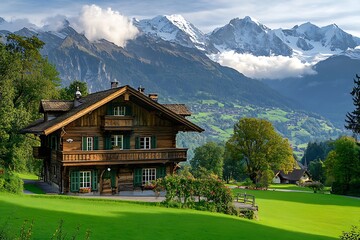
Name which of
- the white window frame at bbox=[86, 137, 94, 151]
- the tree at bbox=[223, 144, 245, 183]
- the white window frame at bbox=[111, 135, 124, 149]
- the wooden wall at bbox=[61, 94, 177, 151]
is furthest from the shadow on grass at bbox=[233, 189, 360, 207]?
the tree at bbox=[223, 144, 245, 183]

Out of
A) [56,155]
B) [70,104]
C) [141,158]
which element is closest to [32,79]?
[70,104]

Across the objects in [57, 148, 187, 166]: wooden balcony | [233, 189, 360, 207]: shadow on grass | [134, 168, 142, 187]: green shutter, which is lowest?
[233, 189, 360, 207]: shadow on grass

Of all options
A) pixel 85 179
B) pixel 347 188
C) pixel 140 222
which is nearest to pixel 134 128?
pixel 85 179

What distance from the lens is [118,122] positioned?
159 ft

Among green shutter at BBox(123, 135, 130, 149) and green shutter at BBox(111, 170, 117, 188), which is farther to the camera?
green shutter at BBox(123, 135, 130, 149)

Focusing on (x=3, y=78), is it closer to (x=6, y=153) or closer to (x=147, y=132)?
(x=6, y=153)

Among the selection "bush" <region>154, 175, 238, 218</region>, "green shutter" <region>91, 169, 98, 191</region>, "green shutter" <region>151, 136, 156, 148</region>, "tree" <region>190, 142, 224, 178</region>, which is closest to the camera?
"bush" <region>154, 175, 238, 218</region>

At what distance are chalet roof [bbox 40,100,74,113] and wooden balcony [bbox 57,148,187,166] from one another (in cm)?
648

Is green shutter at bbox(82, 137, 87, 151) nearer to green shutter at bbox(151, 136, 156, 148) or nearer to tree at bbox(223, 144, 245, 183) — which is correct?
green shutter at bbox(151, 136, 156, 148)

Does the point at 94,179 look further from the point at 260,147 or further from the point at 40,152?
the point at 260,147

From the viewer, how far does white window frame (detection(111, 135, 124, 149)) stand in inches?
1954

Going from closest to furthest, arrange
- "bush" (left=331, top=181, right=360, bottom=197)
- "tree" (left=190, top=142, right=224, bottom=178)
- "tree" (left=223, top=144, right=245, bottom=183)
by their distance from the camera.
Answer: "bush" (left=331, top=181, right=360, bottom=197)
"tree" (left=190, top=142, right=224, bottom=178)
"tree" (left=223, top=144, right=245, bottom=183)

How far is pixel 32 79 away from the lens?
6975 cm

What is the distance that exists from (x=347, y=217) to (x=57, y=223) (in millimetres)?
30730
